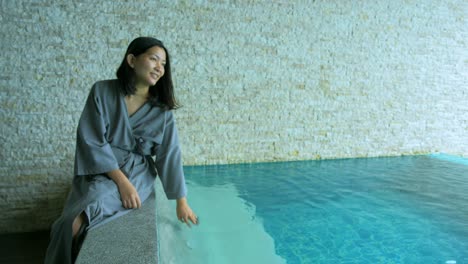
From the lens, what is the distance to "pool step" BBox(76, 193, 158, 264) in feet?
3.59

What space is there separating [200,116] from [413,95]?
12.2 ft

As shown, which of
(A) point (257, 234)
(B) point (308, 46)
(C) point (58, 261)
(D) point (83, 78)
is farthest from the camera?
(B) point (308, 46)

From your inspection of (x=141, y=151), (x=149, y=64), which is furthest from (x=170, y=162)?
(x=149, y=64)

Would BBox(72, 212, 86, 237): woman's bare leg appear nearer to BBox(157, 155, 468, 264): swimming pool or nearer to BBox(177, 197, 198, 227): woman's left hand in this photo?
BBox(157, 155, 468, 264): swimming pool

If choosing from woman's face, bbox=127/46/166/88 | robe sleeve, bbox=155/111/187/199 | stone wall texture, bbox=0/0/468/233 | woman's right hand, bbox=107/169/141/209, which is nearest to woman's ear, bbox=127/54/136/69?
woman's face, bbox=127/46/166/88

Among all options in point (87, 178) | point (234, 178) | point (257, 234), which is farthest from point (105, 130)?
point (234, 178)

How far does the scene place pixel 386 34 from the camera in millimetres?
5344

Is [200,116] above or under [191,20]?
under

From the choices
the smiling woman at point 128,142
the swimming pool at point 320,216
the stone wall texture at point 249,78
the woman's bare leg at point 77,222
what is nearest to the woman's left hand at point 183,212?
the smiling woman at point 128,142

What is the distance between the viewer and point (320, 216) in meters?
2.83

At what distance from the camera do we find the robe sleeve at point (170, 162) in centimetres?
169

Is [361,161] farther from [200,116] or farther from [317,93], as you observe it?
[200,116]

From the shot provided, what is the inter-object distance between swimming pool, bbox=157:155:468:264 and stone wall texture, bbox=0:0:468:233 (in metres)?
0.75

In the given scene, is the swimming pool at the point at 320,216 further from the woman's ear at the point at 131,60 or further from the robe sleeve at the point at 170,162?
the woman's ear at the point at 131,60
